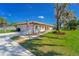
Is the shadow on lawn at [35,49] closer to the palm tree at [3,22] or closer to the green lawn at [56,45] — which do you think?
the green lawn at [56,45]

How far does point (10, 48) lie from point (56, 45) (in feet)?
1.49

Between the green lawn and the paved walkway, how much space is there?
0.05 m

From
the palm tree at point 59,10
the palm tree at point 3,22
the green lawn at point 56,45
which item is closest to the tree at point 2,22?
the palm tree at point 3,22

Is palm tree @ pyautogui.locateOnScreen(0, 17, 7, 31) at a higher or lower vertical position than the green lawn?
higher

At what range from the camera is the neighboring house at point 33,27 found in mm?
2551

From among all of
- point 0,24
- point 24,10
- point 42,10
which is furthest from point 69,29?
point 0,24

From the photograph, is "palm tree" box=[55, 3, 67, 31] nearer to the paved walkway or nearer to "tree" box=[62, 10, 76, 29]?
"tree" box=[62, 10, 76, 29]

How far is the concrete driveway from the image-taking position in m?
2.52

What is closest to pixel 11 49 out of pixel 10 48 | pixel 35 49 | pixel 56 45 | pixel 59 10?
pixel 10 48

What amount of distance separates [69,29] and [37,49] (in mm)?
374

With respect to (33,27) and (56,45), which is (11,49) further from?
(56,45)

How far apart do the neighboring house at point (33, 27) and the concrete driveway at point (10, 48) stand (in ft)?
0.36

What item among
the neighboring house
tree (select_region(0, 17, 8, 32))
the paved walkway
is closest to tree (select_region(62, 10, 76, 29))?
the neighboring house

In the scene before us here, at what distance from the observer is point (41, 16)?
2.54 m
